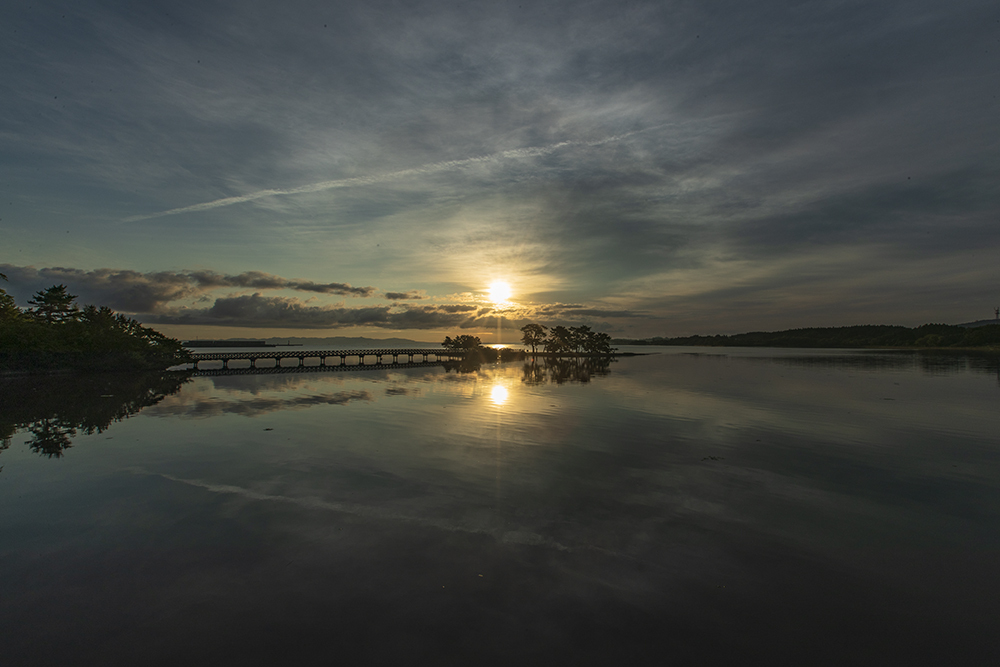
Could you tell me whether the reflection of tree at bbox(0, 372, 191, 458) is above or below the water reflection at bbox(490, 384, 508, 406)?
above

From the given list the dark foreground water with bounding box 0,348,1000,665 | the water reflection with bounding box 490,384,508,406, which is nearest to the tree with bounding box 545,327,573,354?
the water reflection with bounding box 490,384,508,406

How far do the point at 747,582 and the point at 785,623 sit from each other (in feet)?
4.25

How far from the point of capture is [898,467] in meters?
18.1

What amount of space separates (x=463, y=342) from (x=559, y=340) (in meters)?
A: 38.1

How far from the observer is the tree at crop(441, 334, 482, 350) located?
154m

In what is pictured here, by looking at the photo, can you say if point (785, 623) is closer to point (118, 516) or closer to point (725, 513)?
point (725, 513)

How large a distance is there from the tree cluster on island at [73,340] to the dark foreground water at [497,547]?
49.7 m

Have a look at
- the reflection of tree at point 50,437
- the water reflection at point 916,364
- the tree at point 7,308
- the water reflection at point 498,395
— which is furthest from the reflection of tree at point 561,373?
the tree at point 7,308

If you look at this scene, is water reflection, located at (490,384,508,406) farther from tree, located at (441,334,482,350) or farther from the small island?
tree, located at (441,334,482,350)

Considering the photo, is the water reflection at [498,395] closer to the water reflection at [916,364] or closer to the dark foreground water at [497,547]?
the dark foreground water at [497,547]

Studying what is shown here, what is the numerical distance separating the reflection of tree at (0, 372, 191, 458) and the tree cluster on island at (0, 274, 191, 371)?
15.3 feet

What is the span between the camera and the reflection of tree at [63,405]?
2294 cm

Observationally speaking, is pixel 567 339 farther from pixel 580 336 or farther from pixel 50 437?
pixel 50 437

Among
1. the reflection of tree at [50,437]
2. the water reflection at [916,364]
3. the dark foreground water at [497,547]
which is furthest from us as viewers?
the water reflection at [916,364]
